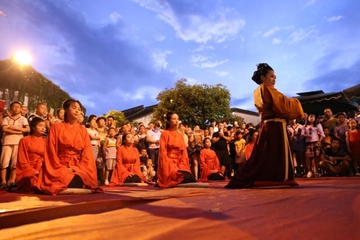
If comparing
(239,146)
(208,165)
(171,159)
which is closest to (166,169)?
(171,159)

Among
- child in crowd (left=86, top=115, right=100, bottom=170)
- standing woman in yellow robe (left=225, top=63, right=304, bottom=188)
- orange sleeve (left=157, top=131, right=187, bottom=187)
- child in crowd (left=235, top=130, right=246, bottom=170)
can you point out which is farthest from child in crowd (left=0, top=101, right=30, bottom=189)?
child in crowd (left=235, top=130, right=246, bottom=170)

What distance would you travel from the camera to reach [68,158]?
4.94 meters

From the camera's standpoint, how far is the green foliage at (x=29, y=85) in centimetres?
1188

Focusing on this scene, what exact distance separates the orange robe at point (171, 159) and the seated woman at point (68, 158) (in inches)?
63.0

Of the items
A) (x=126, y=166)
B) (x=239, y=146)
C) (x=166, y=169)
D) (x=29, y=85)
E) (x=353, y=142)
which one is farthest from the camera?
(x=29, y=85)

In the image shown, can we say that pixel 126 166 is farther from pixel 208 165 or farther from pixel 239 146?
pixel 239 146

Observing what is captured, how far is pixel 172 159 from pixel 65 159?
2.14m

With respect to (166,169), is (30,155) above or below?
above

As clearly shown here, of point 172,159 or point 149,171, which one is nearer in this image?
point 172,159

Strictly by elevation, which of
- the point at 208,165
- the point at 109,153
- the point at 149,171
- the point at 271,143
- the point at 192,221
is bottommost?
the point at 192,221

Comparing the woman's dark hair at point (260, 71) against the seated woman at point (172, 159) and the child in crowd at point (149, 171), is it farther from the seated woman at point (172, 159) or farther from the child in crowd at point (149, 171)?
the child in crowd at point (149, 171)

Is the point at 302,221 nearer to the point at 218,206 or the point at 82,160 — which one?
the point at 218,206

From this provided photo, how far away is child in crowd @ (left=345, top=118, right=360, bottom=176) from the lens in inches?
343

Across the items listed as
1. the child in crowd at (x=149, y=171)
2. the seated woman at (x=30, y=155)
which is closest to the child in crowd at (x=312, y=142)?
the child in crowd at (x=149, y=171)
